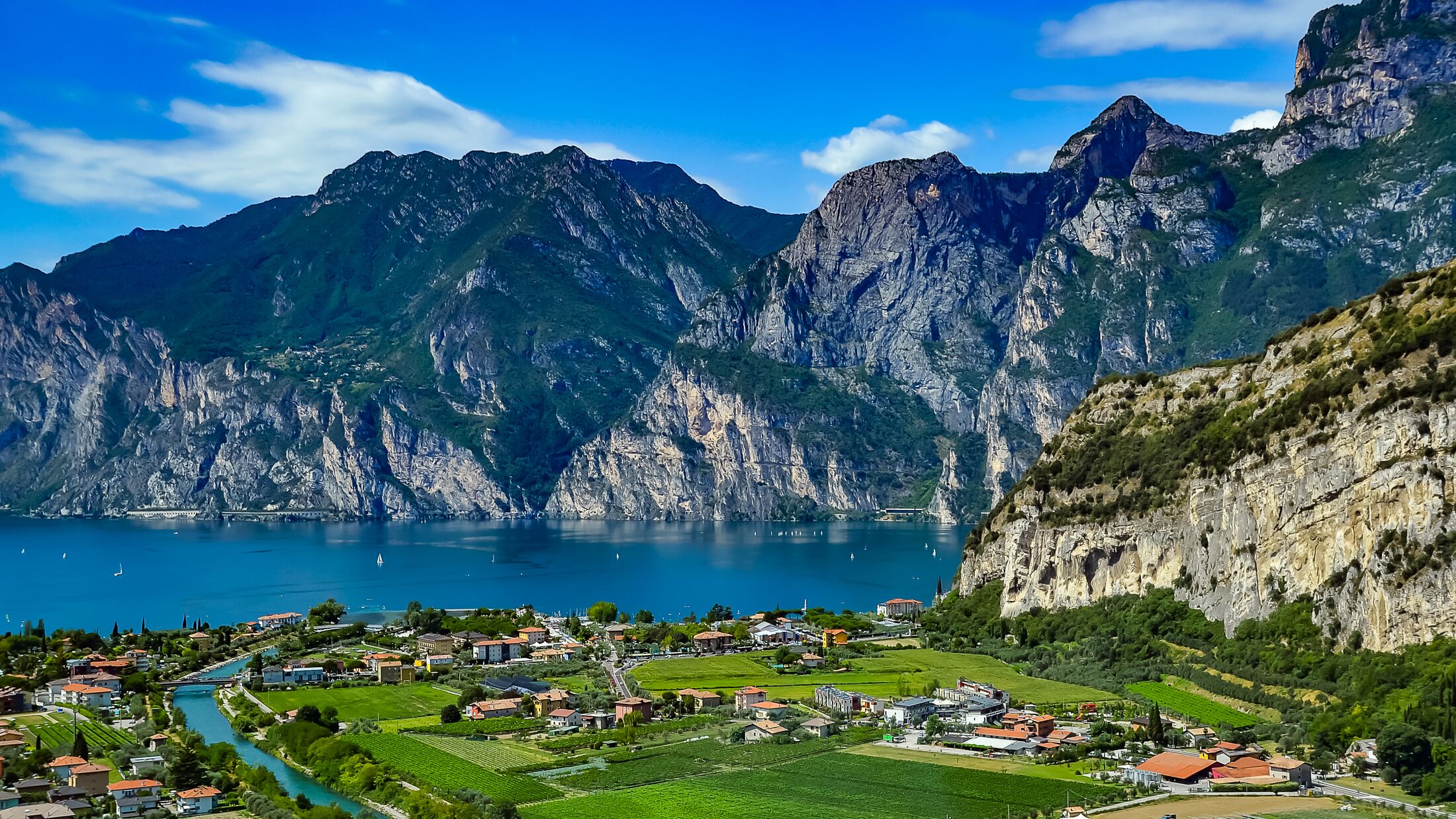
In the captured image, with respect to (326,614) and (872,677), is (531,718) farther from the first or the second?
(326,614)

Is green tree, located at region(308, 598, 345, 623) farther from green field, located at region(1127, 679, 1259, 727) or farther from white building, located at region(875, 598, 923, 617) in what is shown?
green field, located at region(1127, 679, 1259, 727)

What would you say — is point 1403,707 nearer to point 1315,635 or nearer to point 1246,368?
point 1315,635

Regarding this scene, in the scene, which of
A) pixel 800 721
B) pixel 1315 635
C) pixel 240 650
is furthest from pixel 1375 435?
pixel 240 650

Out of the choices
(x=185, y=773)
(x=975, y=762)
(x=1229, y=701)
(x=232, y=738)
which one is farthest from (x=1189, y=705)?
(x=232, y=738)

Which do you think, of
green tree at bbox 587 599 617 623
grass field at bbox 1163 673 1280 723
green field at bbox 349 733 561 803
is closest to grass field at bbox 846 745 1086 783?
grass field at bbox 1163 673 1280 723

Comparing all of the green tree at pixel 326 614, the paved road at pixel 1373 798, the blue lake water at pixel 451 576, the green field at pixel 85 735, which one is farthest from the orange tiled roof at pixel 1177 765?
the green tree at pixel 326 614
